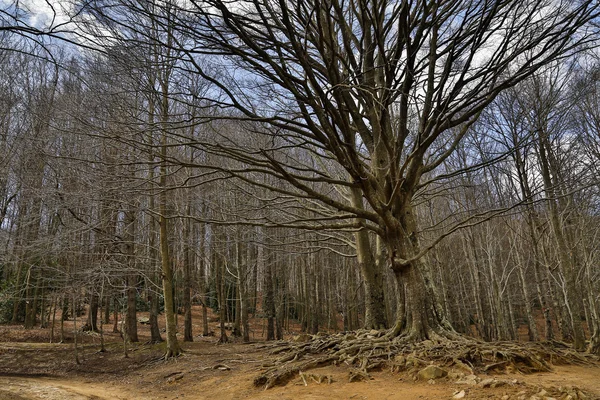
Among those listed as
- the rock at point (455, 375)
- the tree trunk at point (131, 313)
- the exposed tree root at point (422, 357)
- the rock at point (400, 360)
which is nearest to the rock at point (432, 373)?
the rock at point (455, 375)

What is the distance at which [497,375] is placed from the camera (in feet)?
15.9

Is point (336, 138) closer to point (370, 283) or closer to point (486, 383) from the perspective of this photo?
point (486, 383)

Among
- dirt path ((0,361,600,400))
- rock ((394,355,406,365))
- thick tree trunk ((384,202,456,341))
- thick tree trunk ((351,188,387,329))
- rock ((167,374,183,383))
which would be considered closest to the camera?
dirt path ((0,361,600,400))

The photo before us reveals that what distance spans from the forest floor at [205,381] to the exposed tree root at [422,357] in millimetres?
161

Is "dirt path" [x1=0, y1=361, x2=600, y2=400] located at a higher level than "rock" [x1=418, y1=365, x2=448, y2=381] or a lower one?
lower

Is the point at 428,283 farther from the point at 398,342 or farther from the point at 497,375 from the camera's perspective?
the point at 497,375

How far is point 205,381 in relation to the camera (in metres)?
7.07

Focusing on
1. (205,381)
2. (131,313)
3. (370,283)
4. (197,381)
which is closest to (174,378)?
(197,381)

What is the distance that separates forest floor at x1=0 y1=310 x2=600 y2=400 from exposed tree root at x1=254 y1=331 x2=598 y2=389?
0.53 ft

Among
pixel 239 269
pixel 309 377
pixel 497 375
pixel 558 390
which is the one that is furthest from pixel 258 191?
pixel 558 390

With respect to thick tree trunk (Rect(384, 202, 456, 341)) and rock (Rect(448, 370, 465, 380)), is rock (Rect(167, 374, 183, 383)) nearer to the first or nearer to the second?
thick tree trunk (Rect(384, 202, 456, 341))

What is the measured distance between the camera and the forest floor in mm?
4109

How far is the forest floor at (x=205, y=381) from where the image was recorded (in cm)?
411

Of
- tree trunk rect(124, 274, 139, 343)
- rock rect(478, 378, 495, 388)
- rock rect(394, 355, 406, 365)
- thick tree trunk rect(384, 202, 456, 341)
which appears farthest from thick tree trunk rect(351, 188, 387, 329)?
tree trunk rect(124, 274, 139, 343)
